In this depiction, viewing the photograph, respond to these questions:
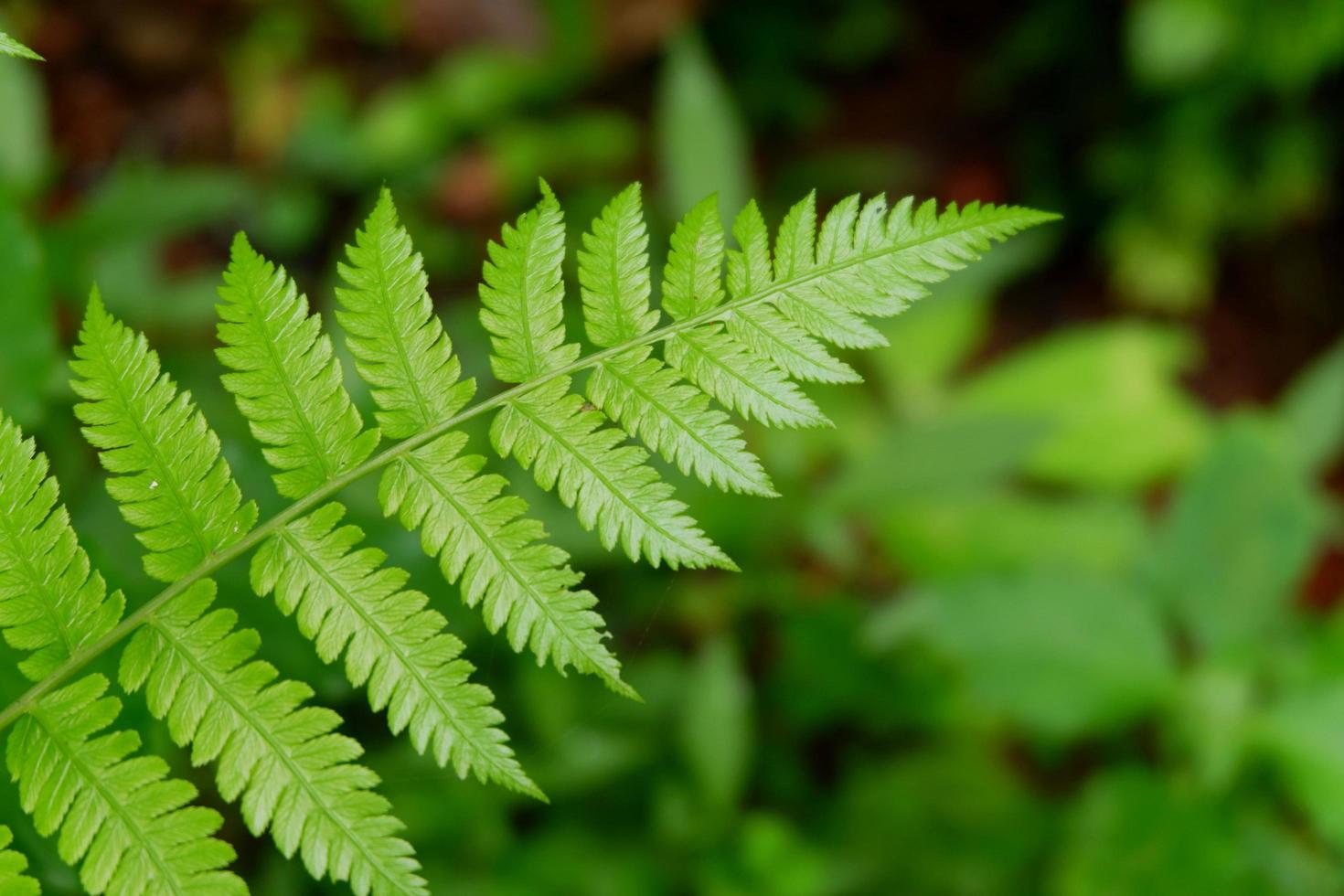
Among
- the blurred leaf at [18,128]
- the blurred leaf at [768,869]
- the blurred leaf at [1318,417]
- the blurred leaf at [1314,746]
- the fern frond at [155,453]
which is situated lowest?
the blurred leaf at [1314,746]

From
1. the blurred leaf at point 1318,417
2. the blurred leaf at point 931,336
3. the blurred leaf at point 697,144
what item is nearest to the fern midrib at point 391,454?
the blurred leaf at point 697,144

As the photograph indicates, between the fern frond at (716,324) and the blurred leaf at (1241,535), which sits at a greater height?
the fern frond at (716,324)

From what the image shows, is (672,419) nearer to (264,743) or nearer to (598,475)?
(598,475)

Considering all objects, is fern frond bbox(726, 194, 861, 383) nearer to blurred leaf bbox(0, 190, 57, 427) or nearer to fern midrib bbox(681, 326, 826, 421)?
fern midrib bbox(681, 326, 826, 421)

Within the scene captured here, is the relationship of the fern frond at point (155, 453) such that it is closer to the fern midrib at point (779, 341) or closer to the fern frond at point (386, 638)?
the fern frond at point (386, 638)

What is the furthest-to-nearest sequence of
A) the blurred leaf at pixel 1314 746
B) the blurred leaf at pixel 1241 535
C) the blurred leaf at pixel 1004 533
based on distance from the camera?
1. the blurred leaf at pixel 1004 533
2. the blurred leaf at pixel 1241 535
3. the blurred leaf at pixel 1314 746

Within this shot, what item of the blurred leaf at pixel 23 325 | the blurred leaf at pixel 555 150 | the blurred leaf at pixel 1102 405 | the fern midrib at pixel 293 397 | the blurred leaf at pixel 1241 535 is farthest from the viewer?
the blurred leaf at pixel 555 150

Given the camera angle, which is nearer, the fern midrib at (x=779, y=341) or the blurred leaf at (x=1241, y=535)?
the fern midrib at (x=779, y=341)

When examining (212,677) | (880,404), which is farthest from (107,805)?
(880,404)
